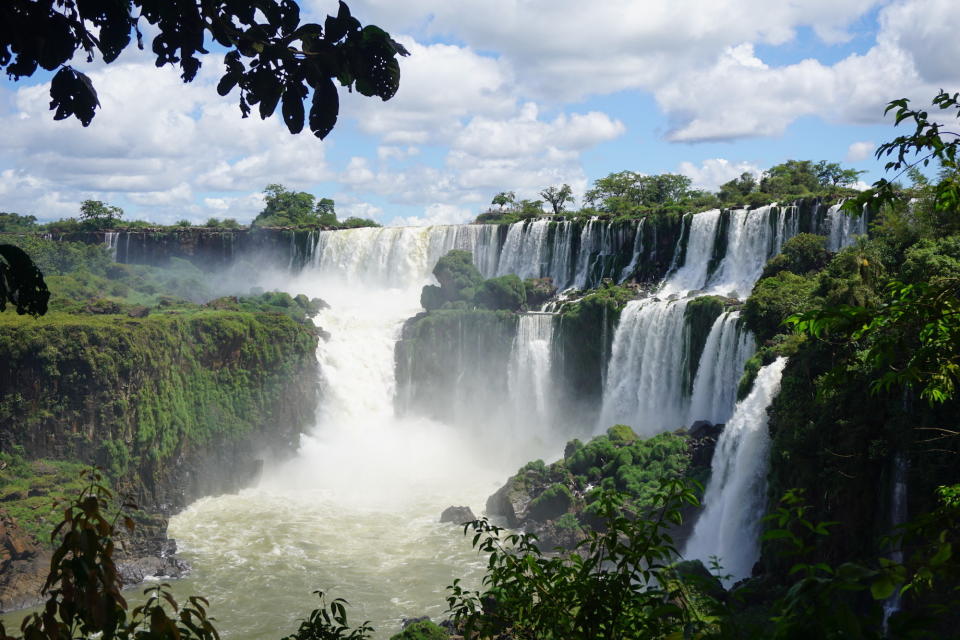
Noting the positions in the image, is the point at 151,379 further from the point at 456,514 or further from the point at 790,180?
the point at 790,180

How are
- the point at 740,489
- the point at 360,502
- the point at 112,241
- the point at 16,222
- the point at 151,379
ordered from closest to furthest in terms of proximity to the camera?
1. the point at 740,489
2. the point at 151,379
3. the point at 360,502
4. the point at 112,241
5. the point at 16,222

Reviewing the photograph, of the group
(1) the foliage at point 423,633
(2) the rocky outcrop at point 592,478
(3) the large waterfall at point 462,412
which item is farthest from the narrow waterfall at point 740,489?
Result: (1) the foliage at point 423,633

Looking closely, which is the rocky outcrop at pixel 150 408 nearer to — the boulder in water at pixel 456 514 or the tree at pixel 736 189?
the boulder in water at pixel 456 514

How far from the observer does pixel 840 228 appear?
2705 cm

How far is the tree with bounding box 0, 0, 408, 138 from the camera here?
312cm

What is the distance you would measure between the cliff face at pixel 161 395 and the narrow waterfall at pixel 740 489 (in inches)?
644

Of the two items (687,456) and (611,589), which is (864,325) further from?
(687,456)

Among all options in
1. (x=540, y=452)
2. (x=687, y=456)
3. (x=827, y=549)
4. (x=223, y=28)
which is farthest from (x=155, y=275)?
(x=223, y=28)

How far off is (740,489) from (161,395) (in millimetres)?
18128

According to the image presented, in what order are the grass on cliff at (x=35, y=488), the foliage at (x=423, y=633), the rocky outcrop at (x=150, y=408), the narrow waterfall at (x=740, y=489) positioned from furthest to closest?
1. the rocky outcrop at (x=150, y=408)
2. the grass on cliff at (x=35, y=488)
3. the narrow waterfall at (x=740, y=489)
4. the foliage at (x=423, y=633)

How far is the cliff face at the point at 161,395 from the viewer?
888 inches

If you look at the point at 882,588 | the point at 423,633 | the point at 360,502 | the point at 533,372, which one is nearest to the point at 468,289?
→ the point at 533,372

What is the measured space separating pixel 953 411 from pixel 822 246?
49.5ft

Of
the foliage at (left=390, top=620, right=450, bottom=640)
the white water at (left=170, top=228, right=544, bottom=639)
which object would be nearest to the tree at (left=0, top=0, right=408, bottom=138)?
the foliage at (left=390, top=620, right=450, bottom=640)
